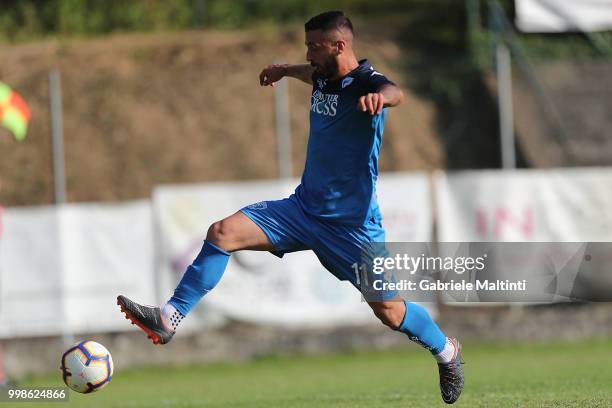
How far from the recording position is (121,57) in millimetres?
20797

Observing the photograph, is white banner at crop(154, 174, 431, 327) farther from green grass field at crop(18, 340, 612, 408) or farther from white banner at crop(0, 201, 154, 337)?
green grass field at crop(18, 340, 612, 408)

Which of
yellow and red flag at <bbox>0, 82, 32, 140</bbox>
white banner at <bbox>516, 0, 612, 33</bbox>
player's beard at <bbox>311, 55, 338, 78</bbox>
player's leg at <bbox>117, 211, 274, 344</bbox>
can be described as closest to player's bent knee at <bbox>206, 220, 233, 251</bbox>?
player's leg at <bbox>117, 211, 274, 344</bbox>

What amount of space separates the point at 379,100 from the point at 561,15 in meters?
13.3

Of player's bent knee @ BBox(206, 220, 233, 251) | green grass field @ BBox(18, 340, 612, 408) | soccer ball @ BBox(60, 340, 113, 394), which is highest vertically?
player's bent knee @ BBox(206, 220, 233, 251)

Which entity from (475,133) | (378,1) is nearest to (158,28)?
(378,1)

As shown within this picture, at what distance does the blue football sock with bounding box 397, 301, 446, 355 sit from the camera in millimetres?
7262

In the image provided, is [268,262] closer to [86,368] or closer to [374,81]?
[86,368]

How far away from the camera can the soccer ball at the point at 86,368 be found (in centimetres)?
743

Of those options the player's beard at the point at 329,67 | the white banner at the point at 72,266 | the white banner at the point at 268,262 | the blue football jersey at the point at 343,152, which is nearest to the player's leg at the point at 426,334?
the blue football jersey at the point at 343,152

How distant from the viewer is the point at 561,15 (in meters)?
18.8

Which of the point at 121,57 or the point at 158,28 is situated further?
the point at 158,28

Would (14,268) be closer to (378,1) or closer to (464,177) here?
(464,177)

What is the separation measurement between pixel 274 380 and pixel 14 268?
4.66 meters

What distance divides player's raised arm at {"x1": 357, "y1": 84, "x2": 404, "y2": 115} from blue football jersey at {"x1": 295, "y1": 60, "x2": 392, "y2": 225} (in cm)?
57
